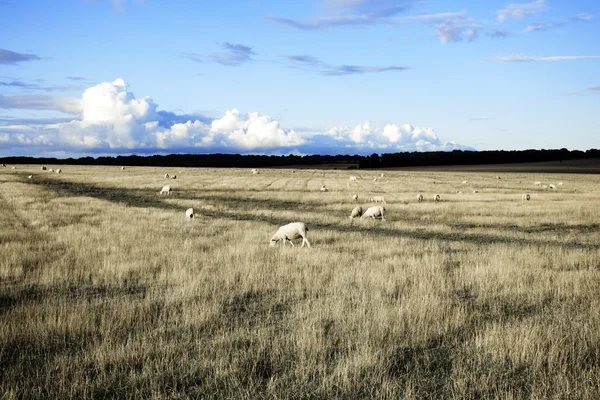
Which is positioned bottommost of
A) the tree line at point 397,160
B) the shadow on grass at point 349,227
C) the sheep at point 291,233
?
the shadow on grass at point 349,227

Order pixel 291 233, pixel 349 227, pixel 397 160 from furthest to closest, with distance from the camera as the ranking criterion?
pixel 397 160 < pixel 349 227 < pixel 291 233

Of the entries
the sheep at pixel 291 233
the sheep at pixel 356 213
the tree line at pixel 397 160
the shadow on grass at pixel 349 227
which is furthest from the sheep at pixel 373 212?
the tree line at pixel 397 160

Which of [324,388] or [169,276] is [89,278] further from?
[324,388]

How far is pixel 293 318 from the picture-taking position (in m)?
7.77

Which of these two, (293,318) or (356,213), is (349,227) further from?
(293,318)

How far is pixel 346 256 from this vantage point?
1359cm

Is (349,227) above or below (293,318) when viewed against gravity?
below

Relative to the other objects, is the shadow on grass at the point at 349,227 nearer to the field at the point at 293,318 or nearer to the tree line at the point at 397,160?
the field at the point at 293,318

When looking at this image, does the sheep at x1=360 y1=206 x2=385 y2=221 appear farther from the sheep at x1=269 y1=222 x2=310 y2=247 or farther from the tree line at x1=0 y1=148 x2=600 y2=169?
the tree line at x1=0 y1=148 x2=600 y2=169

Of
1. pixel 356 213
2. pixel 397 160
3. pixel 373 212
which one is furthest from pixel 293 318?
pixel 397 160

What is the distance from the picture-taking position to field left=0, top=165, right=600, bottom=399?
5359 mm

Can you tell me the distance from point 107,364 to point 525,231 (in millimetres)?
20208

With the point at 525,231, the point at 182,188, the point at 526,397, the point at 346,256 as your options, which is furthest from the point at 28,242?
the point at 182,188

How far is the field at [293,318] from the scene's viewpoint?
5.36m
